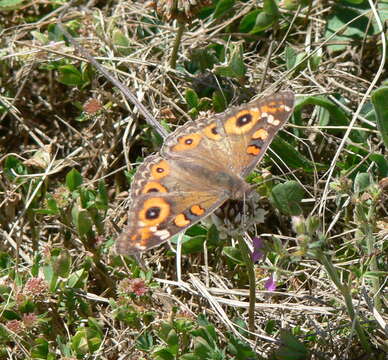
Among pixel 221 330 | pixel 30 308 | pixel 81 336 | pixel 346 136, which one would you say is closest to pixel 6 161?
pixel 30 308

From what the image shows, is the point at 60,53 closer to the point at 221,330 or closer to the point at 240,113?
the point at 240,113

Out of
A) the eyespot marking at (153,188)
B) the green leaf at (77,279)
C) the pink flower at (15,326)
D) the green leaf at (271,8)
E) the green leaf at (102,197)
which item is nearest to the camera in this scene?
the eyespot marking at (153,188)

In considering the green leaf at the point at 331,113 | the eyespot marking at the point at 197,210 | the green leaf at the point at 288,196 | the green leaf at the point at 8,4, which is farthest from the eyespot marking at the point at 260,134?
the green leaf at the point at 8,4

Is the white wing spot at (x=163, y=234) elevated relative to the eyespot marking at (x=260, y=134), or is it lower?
elevated

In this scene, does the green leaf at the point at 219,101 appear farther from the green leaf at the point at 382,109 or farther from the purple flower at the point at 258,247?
the purple flower at the point at 258,247

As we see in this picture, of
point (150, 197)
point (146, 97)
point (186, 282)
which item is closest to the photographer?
point (150, 197)

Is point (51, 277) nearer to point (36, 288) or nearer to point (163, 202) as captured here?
point (36, 288)

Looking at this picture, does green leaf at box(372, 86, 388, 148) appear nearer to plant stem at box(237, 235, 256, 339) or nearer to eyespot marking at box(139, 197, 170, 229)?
plant stem at box(237, 235, 256, 339)

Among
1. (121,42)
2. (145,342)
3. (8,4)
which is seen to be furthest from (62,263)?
(8,4)
